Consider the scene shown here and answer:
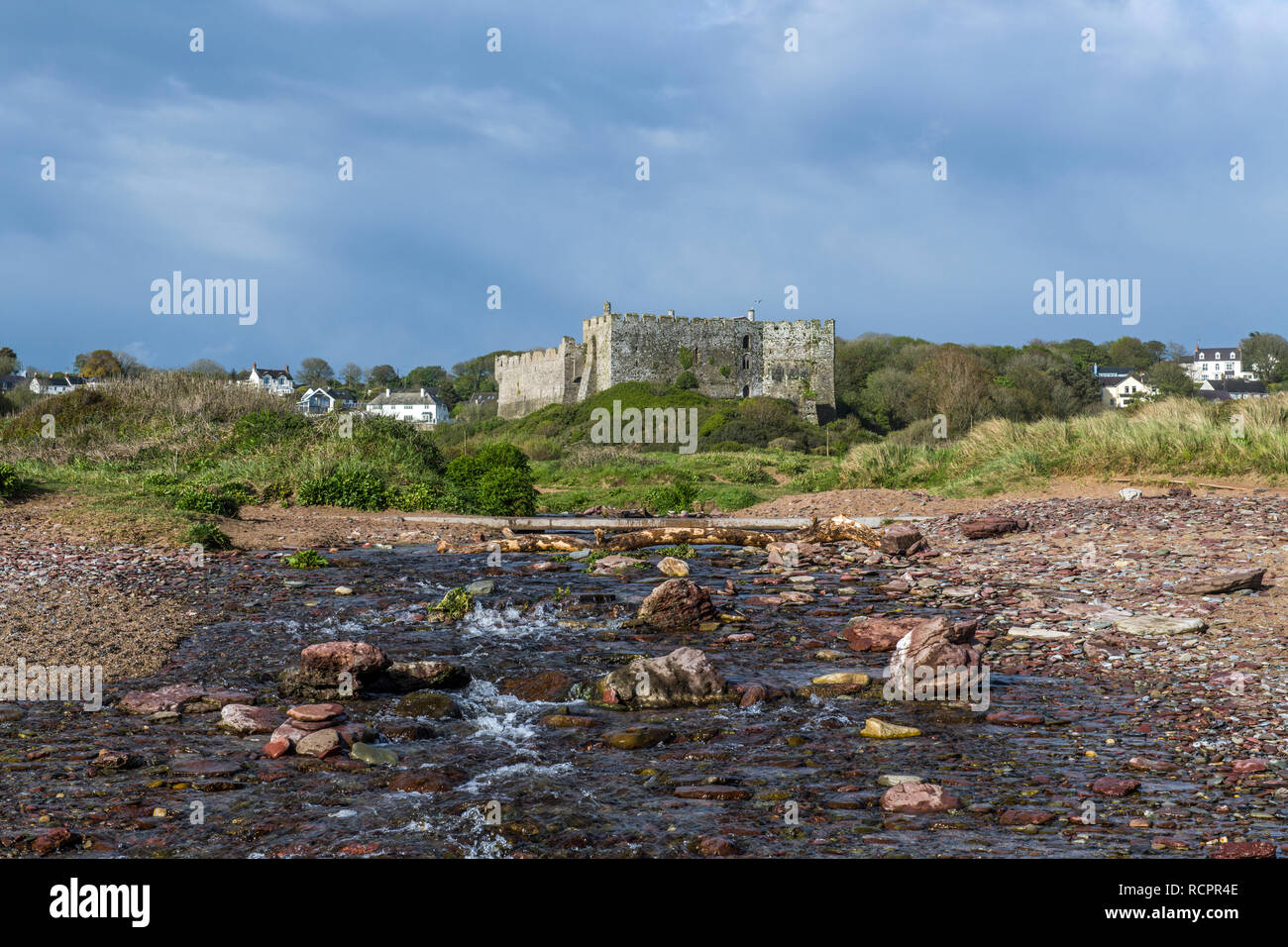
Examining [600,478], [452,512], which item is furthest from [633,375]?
[452,512]

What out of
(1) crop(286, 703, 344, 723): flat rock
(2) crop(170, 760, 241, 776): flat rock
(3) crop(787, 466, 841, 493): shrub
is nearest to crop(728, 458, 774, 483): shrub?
(3) crop(787, 466, 841, 493): shrub

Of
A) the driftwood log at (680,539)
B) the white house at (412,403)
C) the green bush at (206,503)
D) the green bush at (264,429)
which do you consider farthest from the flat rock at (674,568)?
the white house at (412,403)

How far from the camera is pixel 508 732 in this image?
20.3 feet

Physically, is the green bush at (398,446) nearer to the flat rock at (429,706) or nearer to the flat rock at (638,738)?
the flat rock at (429,706)

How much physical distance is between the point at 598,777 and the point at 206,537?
1051 centimetres

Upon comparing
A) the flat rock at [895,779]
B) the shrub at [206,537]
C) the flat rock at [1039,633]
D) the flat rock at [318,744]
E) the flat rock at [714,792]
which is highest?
the shrub at [206,537]

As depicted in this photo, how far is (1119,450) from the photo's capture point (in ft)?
A: 63.0

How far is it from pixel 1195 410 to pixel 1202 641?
15153mm

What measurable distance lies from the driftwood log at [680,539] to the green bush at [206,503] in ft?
14.9

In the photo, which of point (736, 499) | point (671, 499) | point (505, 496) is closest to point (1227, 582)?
point (505, 496)

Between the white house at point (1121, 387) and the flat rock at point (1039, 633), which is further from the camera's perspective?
the white house at point (1121, 387)

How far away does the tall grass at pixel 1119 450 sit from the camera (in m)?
17.4

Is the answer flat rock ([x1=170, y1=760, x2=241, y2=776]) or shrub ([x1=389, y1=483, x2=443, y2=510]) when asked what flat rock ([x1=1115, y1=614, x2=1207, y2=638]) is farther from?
shrub ([x1=389, y1=483, x2=443, y2=510])
